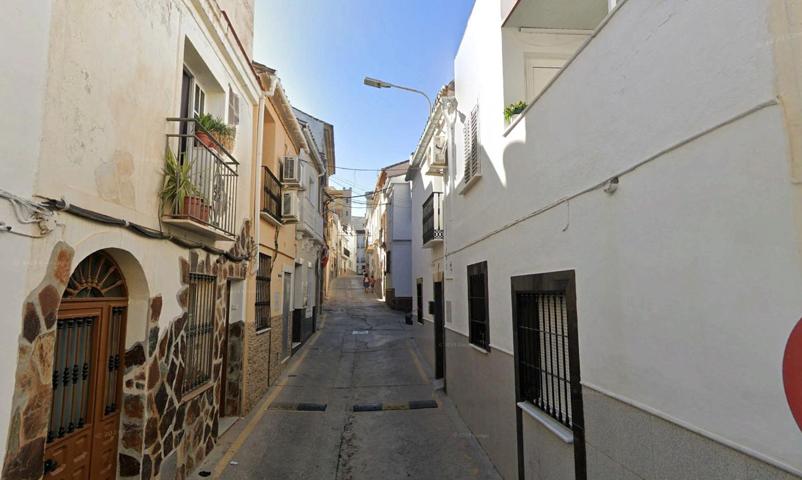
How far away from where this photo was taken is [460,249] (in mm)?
8188

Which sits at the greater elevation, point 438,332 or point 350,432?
point 438,332

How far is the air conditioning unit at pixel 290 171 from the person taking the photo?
1040cm

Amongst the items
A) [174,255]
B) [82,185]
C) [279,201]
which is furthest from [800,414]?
[279,201]

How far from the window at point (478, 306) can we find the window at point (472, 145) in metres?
1.53

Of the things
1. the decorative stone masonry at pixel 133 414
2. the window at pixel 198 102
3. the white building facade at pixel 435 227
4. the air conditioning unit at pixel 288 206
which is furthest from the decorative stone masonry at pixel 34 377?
the white building facade at pixel 435 227

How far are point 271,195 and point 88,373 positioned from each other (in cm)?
588

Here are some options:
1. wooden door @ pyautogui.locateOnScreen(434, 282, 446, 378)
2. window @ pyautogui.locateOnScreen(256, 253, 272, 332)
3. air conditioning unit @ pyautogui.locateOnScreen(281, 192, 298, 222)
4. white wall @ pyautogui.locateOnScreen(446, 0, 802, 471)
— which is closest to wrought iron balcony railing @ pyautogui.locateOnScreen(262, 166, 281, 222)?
air conditioning unit @ pyautogui.locateOnScreen(281, 192, 298, 222)

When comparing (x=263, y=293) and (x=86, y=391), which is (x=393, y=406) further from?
(x=86, y=391)

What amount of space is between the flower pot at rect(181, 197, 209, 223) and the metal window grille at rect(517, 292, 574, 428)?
3723mm

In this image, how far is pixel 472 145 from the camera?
751cm

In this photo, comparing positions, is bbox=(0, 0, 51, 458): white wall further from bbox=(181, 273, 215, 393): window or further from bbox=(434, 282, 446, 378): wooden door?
bbox=(434, 282, 446, 378): wooden door

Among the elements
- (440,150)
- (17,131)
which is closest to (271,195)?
(440,150)

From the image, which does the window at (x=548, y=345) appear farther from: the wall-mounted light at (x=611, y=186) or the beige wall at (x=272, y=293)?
the beige wall at (x=272, y=293)

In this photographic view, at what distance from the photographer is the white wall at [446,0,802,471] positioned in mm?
1947
